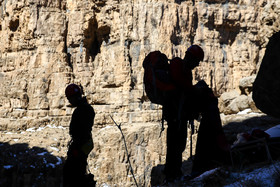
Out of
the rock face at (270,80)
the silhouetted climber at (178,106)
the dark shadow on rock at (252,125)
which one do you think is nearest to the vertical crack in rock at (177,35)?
the dark shadow on rock at (252,125)

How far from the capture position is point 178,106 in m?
4.46

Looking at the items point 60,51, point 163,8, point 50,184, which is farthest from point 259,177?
point 60,51

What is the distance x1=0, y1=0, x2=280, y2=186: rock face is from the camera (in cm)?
2212

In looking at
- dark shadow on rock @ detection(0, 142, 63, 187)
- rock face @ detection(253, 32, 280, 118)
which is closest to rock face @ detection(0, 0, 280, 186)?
dark shadow on rock @ detection(0, 142, 63, 187)

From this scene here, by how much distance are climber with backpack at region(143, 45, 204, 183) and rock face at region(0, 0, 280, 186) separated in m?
16.0

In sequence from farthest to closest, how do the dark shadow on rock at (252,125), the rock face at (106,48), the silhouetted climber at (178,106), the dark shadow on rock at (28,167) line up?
the rock face at (106,48)
the dark shadow on rock at (28,167)
the dark shadow on rock at (252,125)
the silhouetted climber at (178,106)

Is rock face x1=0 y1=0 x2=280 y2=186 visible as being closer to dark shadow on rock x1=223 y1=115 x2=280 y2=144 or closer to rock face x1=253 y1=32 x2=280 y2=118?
dark shadow on rock x1=223 y1=115 x2=280 y2=144

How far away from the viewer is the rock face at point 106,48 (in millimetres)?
22125

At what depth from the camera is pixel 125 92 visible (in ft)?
72.2

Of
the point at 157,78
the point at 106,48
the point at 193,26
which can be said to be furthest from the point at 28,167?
the point at 157,78

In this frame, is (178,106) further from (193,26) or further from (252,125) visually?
(193,26)

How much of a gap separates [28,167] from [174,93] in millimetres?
14405

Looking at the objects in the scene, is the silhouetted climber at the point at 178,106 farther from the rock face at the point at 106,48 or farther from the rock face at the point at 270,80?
the rock face at the point at 106,48

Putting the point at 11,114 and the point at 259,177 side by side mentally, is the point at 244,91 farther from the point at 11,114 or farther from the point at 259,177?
the point at 259,177
